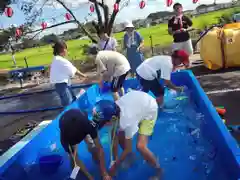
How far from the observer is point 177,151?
149 inches

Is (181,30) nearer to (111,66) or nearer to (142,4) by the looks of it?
(111,66)

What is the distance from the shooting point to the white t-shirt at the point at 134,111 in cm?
286

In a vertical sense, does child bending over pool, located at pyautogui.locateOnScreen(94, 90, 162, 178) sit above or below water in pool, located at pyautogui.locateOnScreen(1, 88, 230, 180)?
above

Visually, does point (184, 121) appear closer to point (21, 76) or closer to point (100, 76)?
point (100, 76)

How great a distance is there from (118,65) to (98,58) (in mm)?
363

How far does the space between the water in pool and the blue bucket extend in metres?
0.06

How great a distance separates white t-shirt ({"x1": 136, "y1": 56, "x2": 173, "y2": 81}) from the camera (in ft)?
13.6

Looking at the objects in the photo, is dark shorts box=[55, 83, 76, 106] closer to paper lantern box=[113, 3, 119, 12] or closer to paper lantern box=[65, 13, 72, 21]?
paper lantern box=[113, 3, 119, 12]

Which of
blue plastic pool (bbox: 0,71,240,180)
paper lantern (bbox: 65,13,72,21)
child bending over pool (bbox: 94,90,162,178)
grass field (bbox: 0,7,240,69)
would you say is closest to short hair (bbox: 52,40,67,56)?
blue plastic pool (bbox: 0,71,240,180)

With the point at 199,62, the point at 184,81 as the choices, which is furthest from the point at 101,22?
the point at 184,81

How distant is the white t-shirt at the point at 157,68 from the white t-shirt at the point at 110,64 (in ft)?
1.35

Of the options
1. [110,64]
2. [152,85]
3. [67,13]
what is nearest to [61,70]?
[110,64]

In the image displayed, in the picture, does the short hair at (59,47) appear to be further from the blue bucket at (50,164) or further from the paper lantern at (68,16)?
the paper lantern at (68,16)

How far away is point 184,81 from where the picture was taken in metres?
6.40
